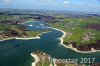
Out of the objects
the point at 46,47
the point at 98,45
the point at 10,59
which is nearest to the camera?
the point at 10,59

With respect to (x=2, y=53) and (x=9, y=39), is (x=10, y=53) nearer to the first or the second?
(x=2, y=53)

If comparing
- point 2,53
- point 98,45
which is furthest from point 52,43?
point 2,53

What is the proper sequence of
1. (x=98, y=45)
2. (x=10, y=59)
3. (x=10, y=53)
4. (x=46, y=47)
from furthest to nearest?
1. (x=98, y=45)
2. (x=46, y=47)
3. (x=10, y=53)
4. (x=10, y=59)

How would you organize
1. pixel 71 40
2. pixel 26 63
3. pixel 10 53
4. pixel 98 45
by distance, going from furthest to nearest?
pixel 71 40, pixel 98 45, pixel 10 53, pixel 26 63

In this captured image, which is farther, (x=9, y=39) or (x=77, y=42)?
(x=9, y=39)

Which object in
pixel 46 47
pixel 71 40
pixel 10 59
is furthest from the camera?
pixel 71 40

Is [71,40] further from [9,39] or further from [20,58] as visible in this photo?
[20,58]

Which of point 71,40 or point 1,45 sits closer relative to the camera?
point 1,45

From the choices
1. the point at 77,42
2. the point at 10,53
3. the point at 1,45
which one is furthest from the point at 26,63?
the point at 77,42
